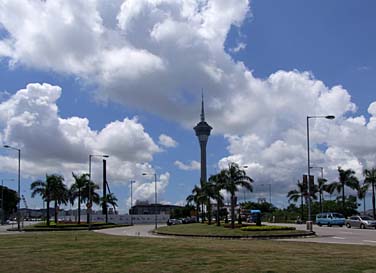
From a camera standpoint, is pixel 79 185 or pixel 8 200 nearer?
pixel 79 185

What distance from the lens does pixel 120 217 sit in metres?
110

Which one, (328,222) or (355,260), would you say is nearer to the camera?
(355,260)

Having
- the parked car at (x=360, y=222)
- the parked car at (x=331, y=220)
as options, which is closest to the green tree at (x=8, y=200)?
the parked car at (x=331, y=220)

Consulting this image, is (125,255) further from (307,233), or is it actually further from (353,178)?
(353,178)

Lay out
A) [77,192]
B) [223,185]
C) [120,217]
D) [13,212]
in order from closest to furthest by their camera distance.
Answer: [223,185], [77,192], [120,217], [13,212]

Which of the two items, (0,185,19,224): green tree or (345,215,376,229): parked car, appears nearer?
(345,215,376,229): parked car

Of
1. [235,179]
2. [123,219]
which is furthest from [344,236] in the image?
[123,219]

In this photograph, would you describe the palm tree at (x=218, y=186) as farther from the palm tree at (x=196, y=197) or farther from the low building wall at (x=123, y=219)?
the low building wall at (x=123, y=219)

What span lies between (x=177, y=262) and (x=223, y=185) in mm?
37951

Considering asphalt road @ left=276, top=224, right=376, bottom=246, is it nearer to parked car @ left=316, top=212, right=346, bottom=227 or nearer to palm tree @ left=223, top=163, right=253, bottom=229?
palm tree @ left=223, top=163, right=253, bottom=229

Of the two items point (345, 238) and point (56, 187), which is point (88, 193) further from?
point (345, 238)

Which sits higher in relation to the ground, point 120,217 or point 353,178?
point 353,178

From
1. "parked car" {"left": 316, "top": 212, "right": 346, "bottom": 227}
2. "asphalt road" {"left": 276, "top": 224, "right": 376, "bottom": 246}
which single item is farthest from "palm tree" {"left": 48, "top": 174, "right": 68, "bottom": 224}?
"asphalt road" {"left": 276, "top": 224, "right": 376, "bottom": 246}

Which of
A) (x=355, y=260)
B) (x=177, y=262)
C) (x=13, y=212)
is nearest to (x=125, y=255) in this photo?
(x=177, y=262)
